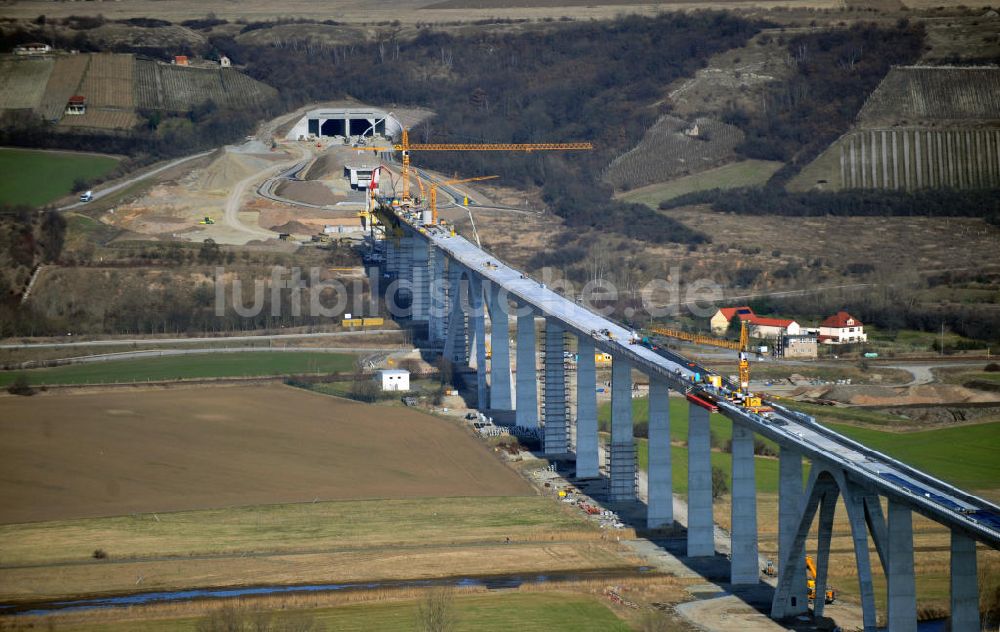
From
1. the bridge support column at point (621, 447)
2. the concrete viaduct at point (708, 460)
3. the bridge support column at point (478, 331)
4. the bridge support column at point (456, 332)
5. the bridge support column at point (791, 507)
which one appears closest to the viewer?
the concrete viaduct at point (708, 460)

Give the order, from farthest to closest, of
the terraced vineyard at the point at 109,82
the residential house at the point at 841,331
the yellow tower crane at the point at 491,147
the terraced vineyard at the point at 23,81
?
the terraced vineyard at the point at 109,82 → the terraced vineyard at the point at 23,81 → the yellow tower crane at the point at 491,147 → the residential house at the point at 841,331

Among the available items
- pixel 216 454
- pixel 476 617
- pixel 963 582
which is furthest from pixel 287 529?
pixel 963 582

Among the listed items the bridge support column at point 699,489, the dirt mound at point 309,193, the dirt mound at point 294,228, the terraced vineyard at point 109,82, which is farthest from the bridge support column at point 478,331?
the terraced vineyard at point 109,82

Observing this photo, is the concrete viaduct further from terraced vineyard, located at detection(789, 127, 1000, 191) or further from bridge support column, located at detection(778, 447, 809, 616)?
terraced vineyard, located at detection(789, 127, 1000, 191)

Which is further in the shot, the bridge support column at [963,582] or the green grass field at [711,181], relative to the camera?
the green grass field at [711,181]

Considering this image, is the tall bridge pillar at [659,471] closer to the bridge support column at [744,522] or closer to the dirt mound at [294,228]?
the bridge support column at [744,522]

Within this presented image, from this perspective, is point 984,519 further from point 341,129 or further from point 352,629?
point 341,129

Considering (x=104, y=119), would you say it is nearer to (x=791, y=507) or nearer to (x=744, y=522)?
(x=744, y=522)

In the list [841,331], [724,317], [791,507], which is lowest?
[791,507]
